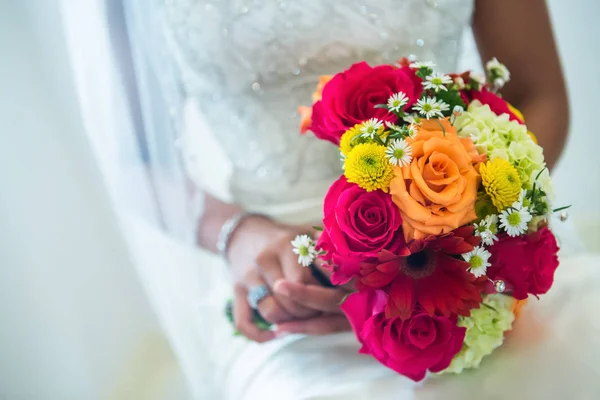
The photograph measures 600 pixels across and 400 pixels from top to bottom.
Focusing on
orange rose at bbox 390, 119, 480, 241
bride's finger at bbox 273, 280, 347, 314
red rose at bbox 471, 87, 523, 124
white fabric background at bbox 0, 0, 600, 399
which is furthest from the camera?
white fabric background at bbox 0, 0, 600, 399

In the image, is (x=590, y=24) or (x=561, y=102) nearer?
(x=561, y=102)

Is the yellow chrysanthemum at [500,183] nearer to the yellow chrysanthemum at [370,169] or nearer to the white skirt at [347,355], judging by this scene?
the yellow chrysanthemum at [370,169]

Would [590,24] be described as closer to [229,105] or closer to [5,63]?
[229,105]

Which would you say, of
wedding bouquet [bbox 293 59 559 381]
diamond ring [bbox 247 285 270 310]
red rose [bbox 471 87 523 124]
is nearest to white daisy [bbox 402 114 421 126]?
wedding bouquet [bbox 293 59 559 381]

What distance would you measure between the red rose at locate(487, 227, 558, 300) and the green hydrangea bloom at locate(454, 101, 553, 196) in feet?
0.14

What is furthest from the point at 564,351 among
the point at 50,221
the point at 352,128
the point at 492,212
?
the point at 50,221

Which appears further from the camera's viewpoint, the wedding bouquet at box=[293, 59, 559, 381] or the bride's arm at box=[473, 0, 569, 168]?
the bride's arm at box=[473, 0, 569, 168]

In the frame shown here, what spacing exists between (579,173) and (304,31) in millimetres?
928

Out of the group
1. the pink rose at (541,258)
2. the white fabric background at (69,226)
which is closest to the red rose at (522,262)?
the pink rose at (541,258)

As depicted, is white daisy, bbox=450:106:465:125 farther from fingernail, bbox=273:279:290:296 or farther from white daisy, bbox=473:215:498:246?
fingernail, bbox=273:279:290:296

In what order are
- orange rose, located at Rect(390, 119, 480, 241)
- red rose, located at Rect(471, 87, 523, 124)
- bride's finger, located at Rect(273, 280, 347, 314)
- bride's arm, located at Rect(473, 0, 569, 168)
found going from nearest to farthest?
orange rose, located at Rect(390, 119, 480, 241) < red rose, located at Rect(471, 87, 523, 124) < bride's finger, located at Rect(273, 280, 347, 314) < bride's arm, located at Rect(473, 0, 569, 168)

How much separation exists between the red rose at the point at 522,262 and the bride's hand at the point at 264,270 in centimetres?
23

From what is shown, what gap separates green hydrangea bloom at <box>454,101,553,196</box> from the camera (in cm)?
35

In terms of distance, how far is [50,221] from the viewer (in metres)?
0.86
